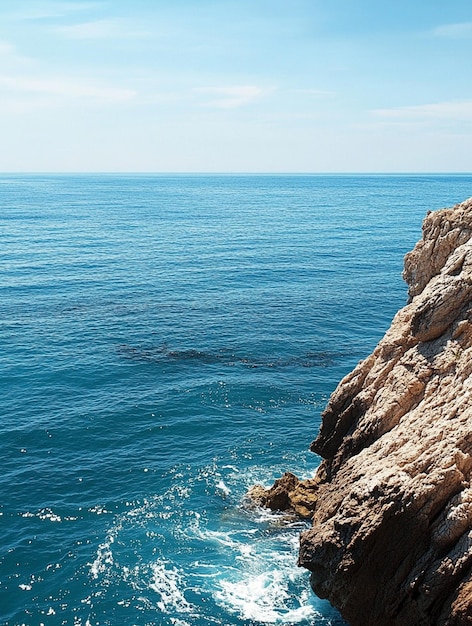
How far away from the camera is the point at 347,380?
46.5 metres

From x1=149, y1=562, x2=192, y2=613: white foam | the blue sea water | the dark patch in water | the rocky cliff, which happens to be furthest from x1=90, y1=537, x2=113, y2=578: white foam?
the dark patch in water

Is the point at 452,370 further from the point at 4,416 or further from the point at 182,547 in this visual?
the point at 4,416

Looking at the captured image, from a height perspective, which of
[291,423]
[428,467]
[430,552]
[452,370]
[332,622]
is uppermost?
[452,370]

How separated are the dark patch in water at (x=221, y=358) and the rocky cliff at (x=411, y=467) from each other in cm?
2729

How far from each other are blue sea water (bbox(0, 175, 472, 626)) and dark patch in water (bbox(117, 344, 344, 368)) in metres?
0.28

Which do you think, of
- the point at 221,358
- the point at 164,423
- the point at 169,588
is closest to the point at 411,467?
the point at 169,588

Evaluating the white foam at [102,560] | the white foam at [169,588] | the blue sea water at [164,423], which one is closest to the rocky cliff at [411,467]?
the blue sea water at [164,423]

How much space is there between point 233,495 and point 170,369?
2441 cm

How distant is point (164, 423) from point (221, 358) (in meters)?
16.3

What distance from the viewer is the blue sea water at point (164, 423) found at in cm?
4028

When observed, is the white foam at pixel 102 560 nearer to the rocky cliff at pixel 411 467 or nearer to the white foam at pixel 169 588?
the white foam at pixel 169 588

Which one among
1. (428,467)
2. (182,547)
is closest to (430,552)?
(428,467)

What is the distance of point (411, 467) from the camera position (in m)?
32.0

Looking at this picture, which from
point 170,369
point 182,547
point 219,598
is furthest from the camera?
point 170,369
